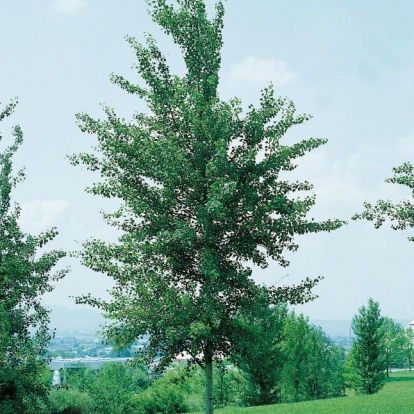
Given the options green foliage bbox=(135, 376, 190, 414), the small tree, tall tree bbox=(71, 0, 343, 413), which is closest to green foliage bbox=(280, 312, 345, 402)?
green foliage bbox=(135, 376, 190, 414)

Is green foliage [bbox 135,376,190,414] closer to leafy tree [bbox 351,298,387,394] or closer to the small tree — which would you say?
leafy tree [bbox 351,298,387,394]

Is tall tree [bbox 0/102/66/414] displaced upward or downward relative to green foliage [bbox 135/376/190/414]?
upward

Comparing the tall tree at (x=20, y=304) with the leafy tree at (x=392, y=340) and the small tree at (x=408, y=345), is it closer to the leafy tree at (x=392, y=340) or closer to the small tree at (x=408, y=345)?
the leafy tree at (x=392, y=340)

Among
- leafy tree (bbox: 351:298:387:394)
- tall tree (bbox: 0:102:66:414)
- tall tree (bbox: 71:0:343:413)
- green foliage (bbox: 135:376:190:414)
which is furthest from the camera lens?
leafy tree (bbox: 351:298:387:394)

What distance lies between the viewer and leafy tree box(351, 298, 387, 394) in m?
49.1

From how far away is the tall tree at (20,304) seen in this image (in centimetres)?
1709

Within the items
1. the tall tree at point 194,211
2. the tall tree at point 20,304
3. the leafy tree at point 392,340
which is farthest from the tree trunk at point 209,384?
the leafy tree at point 392,340

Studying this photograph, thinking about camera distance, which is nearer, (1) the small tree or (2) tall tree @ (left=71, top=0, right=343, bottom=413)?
(2) tall tree @ (left=71, top=0, right=343, bottom=413)

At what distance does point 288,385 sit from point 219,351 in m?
37.9

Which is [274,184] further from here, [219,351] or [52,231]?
[52,231]

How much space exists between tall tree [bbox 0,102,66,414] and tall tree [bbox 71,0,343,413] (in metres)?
4.78

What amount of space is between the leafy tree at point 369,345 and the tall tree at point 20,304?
35.7 metres

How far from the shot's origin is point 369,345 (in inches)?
1948

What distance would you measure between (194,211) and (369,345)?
40797 mm
